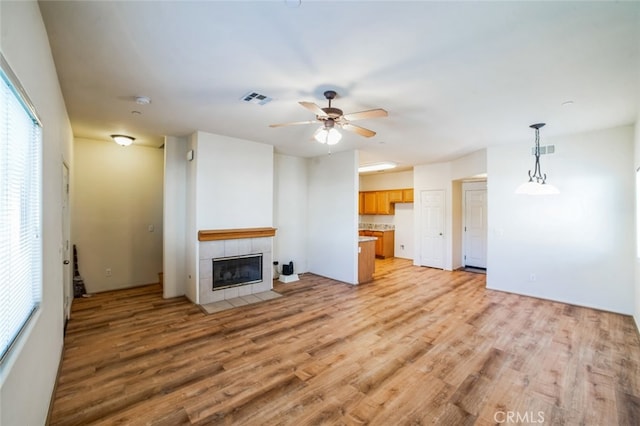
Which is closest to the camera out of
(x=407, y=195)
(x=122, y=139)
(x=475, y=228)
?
(x=122, y=139)

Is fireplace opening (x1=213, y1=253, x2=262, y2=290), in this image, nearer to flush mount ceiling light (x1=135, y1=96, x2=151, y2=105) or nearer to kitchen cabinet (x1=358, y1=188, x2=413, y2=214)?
flush mount ceiling light (x1=135, y1=96, x2=151, y2=105)

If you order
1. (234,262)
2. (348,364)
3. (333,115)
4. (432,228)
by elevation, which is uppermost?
(333,115)

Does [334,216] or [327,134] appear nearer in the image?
[327,134]

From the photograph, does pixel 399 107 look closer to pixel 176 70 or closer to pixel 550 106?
pixel 550 106

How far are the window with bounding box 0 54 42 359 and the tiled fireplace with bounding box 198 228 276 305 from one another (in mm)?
2608

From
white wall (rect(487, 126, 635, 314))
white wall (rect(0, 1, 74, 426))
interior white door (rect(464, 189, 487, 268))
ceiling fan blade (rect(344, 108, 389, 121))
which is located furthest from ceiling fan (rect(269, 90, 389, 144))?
interior white door (rect(464, 189, 487, 268))

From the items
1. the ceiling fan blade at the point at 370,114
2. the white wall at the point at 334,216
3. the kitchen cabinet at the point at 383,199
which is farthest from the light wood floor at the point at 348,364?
the kitchen cabinet at the point at 383,199

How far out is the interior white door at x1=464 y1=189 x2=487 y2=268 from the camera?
7.11m

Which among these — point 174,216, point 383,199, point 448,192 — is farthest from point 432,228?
point 174,216

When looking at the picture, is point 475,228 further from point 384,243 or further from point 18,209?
point 18,209

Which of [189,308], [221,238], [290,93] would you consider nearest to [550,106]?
[290,93]

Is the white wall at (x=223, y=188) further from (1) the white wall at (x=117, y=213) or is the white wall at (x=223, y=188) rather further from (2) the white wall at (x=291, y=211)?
(1) the white wall at (x=117, y=213)

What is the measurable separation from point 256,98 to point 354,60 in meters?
1.25

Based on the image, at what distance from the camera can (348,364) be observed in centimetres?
274
